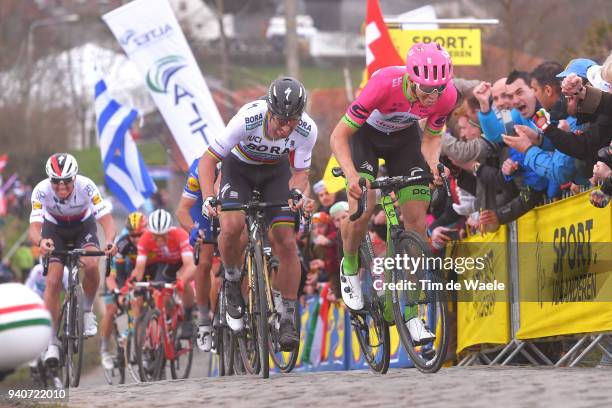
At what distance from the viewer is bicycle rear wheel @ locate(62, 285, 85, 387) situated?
13125 millimetres

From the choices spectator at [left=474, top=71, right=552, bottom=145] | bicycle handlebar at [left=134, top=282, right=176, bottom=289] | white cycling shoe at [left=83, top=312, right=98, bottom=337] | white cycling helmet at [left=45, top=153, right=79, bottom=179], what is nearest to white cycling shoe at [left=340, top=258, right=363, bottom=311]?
spectator at [left=474, top=71, right=552, bottom=145]

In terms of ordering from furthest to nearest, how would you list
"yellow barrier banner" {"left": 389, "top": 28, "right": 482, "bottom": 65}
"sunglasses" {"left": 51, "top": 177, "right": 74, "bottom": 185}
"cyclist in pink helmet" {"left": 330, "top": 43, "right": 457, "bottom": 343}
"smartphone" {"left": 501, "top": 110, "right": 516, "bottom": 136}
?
"yellow barrier banner" {"left": 389, "top": 28, "right": 482, "bottom": 65}
"sunglasses" {"left": 51, "top": 177, "right": 74, "bottom": 185}
"smartphone" {"left": 501, "top": 110, "right": 516, "bottom": 136}
"cyclist in pink helmet" {"left": 330, "top": 43, "right": 457, "bottom": 343}

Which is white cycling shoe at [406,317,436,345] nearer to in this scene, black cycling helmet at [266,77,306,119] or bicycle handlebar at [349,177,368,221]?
bicycle handlebar at [349,177,368,221]

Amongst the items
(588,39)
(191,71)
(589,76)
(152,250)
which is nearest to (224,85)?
(588,39)

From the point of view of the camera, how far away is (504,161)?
1118 cm

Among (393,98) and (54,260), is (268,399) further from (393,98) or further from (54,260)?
(54,260)

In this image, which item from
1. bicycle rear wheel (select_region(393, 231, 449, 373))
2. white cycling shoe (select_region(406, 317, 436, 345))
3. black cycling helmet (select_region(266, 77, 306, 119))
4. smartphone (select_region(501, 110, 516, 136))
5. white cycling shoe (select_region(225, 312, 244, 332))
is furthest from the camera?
smartphone (select_region(501, 110, 516, 136))

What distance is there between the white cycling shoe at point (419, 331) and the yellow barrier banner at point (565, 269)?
1.36 m

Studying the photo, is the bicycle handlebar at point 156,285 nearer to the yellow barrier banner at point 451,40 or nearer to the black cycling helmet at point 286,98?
the yellow barrier banner at point 451,40

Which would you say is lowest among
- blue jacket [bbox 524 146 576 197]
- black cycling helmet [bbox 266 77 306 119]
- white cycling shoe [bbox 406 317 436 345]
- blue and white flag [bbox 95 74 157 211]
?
white cycling shoe [bbox 406 317 436 345]

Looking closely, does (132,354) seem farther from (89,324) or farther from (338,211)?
(338,211)

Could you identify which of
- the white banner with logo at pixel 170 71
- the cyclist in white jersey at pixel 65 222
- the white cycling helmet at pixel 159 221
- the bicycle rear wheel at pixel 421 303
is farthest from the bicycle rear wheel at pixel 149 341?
the bicycle rear wheel at pixel 421 303

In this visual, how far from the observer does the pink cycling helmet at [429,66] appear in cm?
882

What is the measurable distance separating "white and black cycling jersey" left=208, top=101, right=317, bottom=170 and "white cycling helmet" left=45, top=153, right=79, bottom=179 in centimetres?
315
